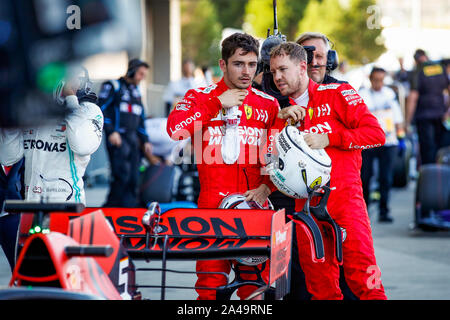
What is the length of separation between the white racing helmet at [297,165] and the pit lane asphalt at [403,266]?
1.99 m

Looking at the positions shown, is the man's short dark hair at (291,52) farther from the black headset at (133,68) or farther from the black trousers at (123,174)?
the black trousers at (123,174)

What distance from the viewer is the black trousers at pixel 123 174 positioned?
32.3ft

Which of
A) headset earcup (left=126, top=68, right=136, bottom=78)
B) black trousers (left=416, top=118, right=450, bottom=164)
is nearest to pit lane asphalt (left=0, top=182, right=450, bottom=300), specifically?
black trousers (left=416, top=118, right=450, bottom=164)

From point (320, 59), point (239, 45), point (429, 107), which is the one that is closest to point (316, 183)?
point (239, 45)

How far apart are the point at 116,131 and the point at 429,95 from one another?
5573mm

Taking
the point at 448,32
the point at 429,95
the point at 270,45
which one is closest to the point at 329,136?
the point at 270,45

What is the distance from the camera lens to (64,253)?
2.97 metres

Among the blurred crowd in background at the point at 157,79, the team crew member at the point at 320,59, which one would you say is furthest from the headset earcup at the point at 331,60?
the blurred crowd in background at the point at 157,79

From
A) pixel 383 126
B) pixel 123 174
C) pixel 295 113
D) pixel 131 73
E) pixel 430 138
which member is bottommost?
pixel 123 174

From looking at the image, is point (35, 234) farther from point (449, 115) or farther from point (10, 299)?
point (449, 115)

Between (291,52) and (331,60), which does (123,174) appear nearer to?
(331,60)

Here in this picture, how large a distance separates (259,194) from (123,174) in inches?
206

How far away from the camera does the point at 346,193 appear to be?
4.86 meters

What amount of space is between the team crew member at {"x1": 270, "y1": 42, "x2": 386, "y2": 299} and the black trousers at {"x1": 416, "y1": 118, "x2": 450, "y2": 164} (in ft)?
26.6
